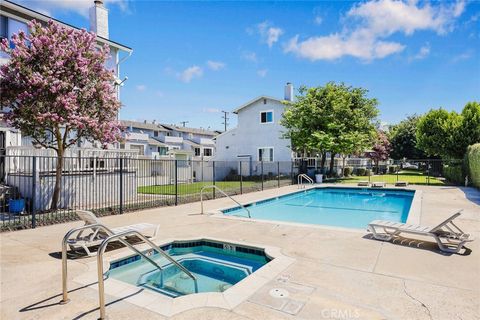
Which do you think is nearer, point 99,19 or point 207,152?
point 99,19

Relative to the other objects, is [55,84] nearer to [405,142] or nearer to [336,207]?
[336,207]

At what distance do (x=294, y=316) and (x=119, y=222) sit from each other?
295 inches

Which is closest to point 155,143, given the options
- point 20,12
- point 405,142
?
point 20,12

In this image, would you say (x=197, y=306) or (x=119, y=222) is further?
(x=119, y=222)

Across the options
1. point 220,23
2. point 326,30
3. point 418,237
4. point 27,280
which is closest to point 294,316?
point 27,280

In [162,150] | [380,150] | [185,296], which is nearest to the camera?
[185,296]

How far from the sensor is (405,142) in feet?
143

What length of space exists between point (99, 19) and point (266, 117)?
17.3 metres

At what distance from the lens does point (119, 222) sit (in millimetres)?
9555

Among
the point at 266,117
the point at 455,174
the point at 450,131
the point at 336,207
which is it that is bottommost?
the point at 336,207

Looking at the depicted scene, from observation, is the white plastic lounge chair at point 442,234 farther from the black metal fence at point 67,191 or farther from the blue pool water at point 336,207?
the black metal fence at point 67,191

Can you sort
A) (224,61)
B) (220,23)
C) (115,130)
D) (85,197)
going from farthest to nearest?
(224,61) → (220,23) → (85,197) → (115,130)

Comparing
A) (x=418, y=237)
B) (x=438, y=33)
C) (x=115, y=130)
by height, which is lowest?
(x=418, y=237)

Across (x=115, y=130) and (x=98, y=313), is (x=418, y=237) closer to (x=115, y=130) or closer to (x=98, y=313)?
(x=98, y=313)
